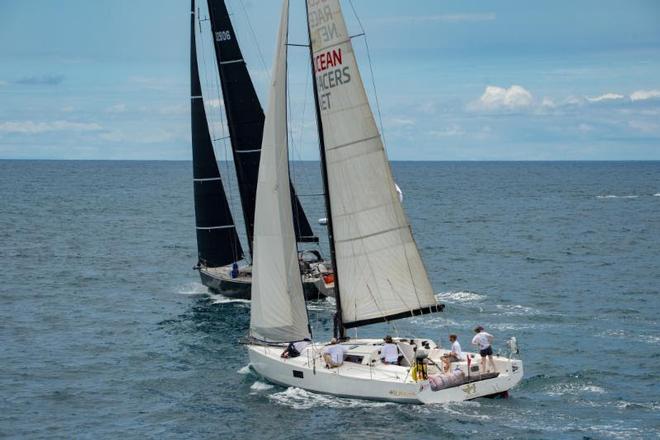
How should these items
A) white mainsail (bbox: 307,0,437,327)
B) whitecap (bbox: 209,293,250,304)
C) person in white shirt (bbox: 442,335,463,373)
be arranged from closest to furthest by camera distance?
person in white shirt (bbox: 442,335,463,373) < white mainsail (bbox: 307,0,437,327) < whitecap (bbox: 209,293,250,304)

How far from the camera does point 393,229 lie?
39.8 metres

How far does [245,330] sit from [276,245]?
13524mm

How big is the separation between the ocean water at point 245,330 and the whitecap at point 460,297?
144mm

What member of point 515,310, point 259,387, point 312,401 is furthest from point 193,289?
point 312,401

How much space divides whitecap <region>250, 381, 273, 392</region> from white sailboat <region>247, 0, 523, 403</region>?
44cm

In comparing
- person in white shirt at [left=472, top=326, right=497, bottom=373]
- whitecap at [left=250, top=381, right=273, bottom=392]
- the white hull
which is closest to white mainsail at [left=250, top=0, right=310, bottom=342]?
the white hull

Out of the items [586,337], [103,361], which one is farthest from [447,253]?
[103,361]

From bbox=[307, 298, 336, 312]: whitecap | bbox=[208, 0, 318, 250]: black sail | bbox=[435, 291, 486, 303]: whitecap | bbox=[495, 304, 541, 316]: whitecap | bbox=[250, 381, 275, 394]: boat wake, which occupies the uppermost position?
bbox=[208, 0, 318, 250]: black sail

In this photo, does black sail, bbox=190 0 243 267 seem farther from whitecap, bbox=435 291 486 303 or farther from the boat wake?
the boat wake

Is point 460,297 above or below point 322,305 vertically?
below

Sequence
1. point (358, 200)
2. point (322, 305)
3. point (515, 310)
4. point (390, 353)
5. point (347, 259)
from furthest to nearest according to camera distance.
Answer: point (322, 305)
point (515, 310)
point (347, 259)
point (358, 200)
point (390, 353)

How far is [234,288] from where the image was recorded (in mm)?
62844

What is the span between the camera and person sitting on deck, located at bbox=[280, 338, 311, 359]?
135ft

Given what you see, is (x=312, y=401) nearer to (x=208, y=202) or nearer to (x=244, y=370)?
(x=244, y=370)
